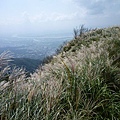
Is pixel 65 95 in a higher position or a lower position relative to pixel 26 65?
higher

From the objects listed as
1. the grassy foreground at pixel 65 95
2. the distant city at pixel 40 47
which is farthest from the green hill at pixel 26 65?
the grassy foreground at pixel 65 95

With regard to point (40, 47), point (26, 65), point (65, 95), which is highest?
point (65, 95)

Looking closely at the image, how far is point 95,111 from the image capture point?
4516mm

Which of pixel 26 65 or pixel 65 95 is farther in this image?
pixel 26 65

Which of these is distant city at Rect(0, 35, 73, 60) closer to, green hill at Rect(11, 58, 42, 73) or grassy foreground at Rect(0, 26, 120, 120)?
green hill at Rect(11, 58, 42, 73)

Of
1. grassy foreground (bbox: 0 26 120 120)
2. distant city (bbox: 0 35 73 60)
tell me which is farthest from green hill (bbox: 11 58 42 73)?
grassy foreground (bbox: 0 26 120 120)

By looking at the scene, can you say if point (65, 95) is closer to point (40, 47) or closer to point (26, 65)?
point (40, 47)

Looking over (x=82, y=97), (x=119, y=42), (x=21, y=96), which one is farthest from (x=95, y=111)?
(x=119, y=42)

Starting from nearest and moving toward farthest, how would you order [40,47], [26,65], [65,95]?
[65,95] → [40,47] → [26,65]

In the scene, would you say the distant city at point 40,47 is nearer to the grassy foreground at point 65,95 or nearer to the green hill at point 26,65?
the green hill at point 26,65

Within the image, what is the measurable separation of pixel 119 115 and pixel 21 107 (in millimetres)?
1649

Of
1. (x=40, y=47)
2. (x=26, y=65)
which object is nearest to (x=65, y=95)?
(x=40, y=47)

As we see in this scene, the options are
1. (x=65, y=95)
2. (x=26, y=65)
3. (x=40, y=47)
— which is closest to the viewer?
(x=65, y=95)

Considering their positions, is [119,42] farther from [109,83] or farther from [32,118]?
[32,118]
